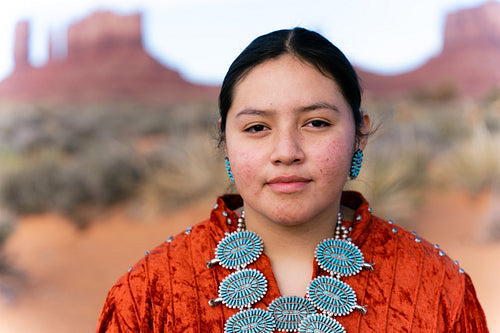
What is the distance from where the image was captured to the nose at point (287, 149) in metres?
1.59

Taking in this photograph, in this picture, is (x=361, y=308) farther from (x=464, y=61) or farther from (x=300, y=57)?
(x=464, y=61)

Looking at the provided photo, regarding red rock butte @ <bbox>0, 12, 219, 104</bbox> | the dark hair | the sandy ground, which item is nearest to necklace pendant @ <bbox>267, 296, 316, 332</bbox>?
the dark hair

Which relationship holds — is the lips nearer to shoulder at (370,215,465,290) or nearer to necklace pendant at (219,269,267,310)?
necklace pendant at (219,269,267,310)

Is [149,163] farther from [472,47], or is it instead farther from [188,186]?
[472,47]

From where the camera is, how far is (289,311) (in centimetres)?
166

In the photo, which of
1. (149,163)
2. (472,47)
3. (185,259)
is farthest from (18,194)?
(472,47)

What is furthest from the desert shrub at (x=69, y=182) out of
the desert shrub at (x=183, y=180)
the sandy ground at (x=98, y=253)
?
the desert shrub at (x=183, y=180)

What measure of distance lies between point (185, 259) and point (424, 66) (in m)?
36.9

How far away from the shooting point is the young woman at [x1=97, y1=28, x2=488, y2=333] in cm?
164

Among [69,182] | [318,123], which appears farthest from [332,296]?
[69,182]

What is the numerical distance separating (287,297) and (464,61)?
1355 inches

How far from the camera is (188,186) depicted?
9.16m

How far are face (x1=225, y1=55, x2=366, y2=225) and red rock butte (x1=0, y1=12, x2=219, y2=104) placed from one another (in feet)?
71.3

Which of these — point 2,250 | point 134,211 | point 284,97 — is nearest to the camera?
point 284,97
